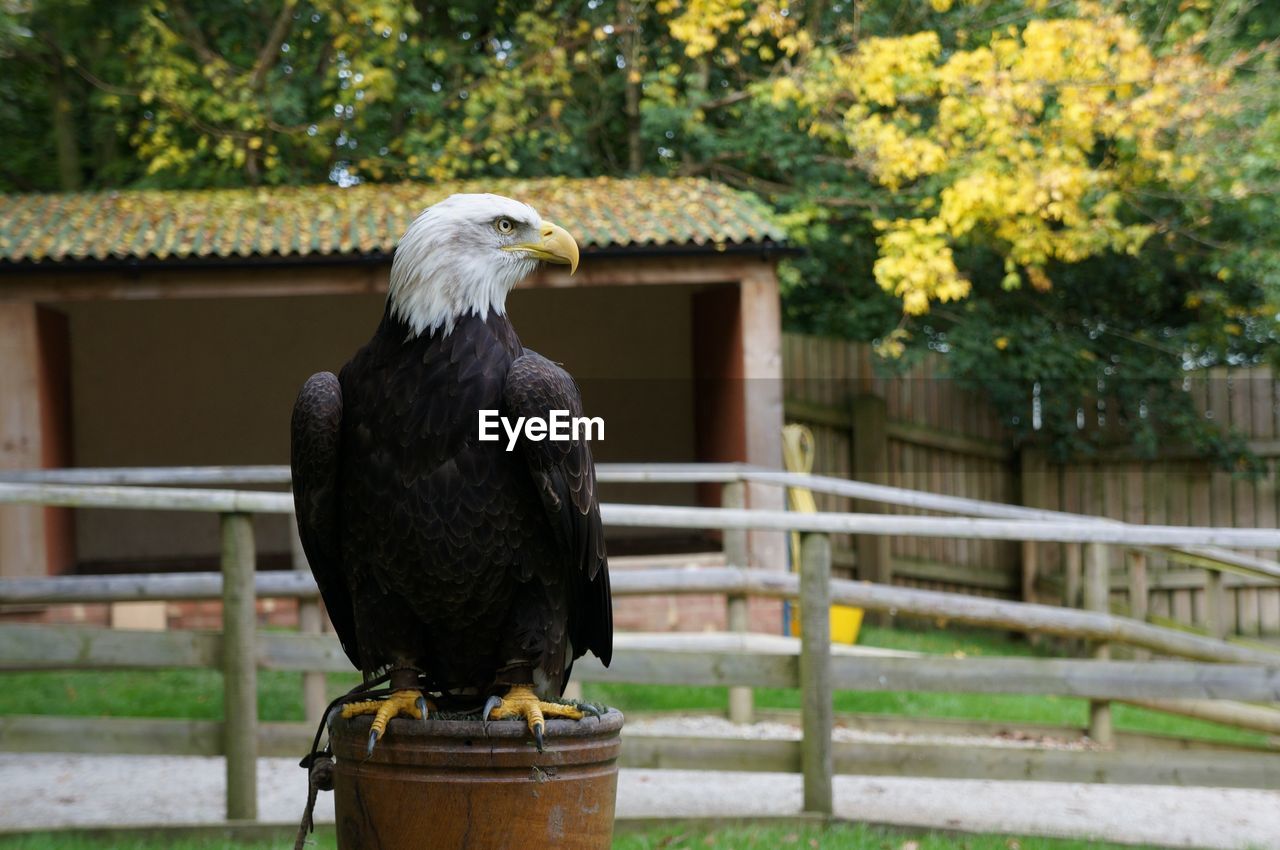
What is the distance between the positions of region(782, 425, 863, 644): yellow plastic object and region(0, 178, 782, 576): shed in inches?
10.8

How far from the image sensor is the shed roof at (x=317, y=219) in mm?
8875

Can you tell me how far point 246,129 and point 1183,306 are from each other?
8.32 metres

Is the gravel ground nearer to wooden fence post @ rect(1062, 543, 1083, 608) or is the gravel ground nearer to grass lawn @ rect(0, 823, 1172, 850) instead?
grass lawn @ rect(0, 823, 1172, 850)

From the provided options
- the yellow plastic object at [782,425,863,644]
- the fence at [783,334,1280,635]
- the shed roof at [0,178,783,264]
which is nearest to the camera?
the shed roof at [0,178,783,264]

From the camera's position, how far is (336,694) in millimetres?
7312

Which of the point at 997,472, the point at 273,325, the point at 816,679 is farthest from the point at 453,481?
the point at 997,472

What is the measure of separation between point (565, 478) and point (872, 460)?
28.4 ft

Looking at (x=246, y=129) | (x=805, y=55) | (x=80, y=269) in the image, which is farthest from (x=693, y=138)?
(x=80, y=269)

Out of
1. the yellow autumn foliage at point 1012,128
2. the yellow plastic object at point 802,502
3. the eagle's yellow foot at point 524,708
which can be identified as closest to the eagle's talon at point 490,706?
the eagle's yellow foot at point 524,708

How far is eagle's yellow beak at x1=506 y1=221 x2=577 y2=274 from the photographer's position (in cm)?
274

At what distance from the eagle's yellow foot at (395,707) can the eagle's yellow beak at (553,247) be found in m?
0.92

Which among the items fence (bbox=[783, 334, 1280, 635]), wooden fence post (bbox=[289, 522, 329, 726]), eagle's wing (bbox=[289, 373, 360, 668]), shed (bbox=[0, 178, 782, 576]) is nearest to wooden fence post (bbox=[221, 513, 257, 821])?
wooden fence post (bbox=[289, 522, 329, 726])

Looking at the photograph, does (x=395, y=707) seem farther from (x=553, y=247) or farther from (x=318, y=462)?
(x=553, y=247)

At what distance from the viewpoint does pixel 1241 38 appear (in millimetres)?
11836
